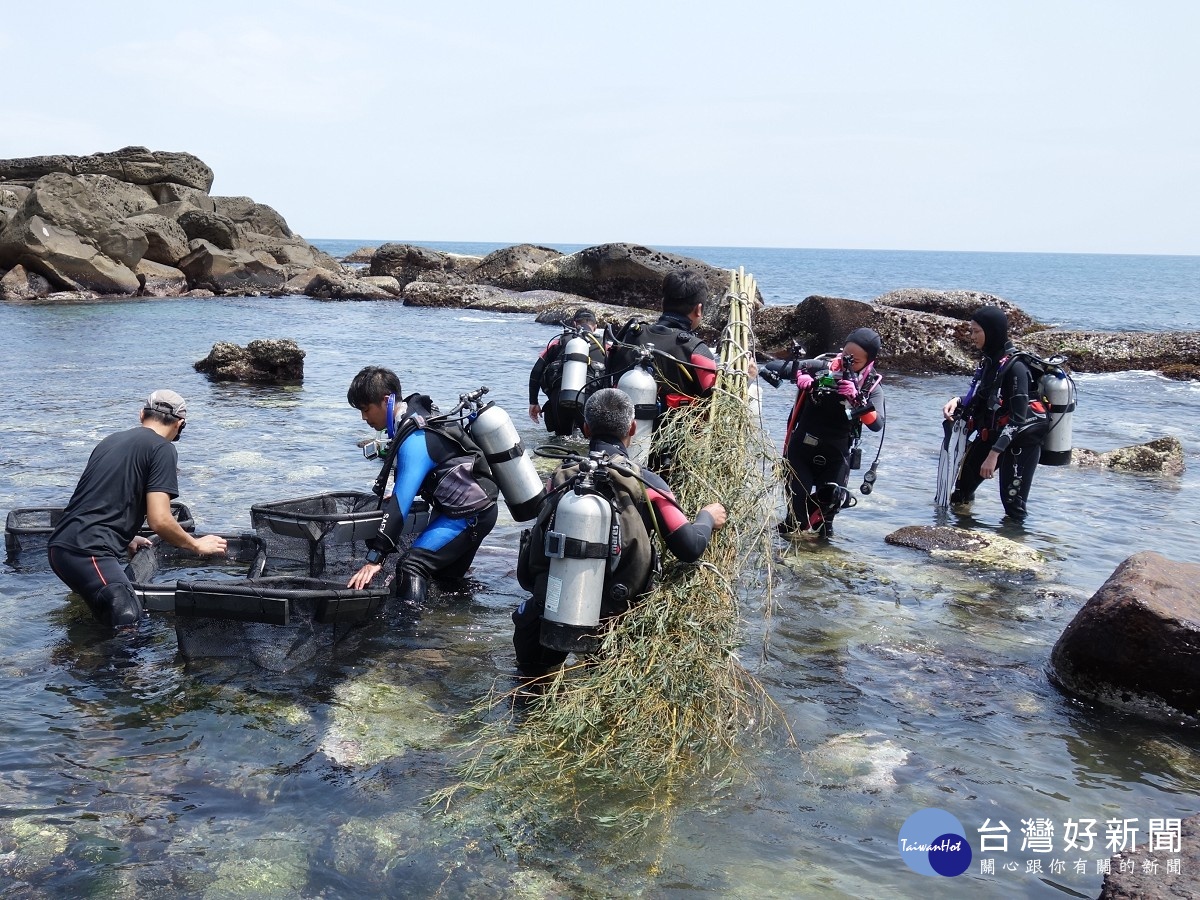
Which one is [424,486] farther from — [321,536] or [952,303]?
[952,303]

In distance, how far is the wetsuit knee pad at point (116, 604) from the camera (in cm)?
585

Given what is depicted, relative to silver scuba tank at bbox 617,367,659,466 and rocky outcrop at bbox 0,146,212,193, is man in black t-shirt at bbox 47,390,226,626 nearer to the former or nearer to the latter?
silver scuba tank at bbox 617,367,659,466

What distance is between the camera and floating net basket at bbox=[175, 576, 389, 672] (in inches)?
206

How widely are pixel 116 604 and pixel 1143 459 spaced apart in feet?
40.2

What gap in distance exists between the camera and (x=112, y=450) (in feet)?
19.1

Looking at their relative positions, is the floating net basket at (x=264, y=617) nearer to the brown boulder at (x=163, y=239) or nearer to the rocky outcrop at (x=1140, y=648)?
the rocky outcrop at (x=1140, y=648)

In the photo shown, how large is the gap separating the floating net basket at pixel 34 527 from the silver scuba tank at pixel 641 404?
323 cm

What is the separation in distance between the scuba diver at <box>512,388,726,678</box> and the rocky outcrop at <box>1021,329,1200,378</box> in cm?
1999

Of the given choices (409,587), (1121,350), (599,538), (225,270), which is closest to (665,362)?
(409,587)

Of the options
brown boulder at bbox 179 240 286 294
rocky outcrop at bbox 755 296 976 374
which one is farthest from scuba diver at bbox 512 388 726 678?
brown boulder at bbox 179 240 286 294

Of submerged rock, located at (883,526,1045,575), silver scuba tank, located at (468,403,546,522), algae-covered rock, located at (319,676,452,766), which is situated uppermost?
silver scuba tank, located at (468,403,546,522)

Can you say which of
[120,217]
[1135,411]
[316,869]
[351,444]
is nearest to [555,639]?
[316,869]

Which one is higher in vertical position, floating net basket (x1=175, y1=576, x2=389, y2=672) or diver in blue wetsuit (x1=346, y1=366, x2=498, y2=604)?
diver in blue wetsuit (x1=346, y1=366, x2=498, y2=604)

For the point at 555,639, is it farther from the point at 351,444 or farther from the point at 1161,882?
the point at 351,444
